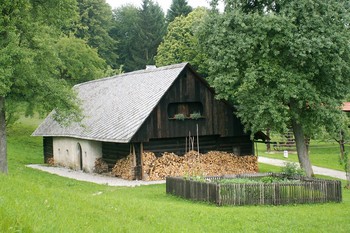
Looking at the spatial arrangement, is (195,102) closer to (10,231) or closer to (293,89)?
(293,89)

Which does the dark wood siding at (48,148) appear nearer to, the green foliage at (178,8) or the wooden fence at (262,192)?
the wooden fence at (262,192)

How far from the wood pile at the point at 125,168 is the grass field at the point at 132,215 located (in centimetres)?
688

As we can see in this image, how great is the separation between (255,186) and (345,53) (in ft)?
38.3

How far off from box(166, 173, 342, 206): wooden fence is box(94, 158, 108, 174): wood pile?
39.4 feet

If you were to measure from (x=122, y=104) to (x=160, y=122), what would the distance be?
4.26 meters

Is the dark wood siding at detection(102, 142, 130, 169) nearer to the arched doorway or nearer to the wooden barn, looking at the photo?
the wooden barn

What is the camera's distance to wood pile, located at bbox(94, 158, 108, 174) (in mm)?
30969

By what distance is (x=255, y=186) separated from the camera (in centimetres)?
1822

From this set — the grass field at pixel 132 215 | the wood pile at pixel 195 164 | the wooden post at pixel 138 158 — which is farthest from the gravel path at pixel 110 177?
the grass field at pixel 132 215

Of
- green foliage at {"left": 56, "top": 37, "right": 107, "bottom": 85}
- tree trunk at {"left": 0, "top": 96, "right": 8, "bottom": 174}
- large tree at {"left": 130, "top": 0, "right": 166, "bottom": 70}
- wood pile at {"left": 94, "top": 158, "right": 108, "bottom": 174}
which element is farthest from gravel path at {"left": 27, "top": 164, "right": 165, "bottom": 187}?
large tree at {"left": 130, "top": 0, "right": 166, "bottom": 70}

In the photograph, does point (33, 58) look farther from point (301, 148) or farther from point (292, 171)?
point (301, 148)

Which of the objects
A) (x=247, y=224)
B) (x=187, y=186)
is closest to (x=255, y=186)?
(x=187, y=186)

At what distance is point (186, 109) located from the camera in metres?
29.7

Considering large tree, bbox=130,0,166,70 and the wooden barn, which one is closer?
the wooden barn
